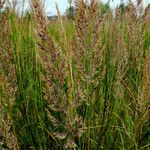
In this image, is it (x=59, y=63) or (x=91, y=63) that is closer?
(x=59, y=63)

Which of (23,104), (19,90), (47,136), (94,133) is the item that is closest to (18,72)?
(19,90)

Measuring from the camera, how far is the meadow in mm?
1226

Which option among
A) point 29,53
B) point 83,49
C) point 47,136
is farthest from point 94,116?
point 29,53

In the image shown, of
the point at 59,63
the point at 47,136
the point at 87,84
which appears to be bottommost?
the point at 47,136

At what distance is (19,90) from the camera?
199 cm

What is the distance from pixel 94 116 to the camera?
1772mm

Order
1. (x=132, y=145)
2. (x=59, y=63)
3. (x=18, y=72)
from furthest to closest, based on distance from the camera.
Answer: (x=18, y=72)
(x=132, y=145)
(x=59, y=63)

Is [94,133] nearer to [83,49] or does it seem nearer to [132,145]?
[132,145]

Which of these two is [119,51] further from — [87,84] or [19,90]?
[19,90]

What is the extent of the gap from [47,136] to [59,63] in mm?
626

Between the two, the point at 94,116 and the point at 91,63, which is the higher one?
the point at 91,63

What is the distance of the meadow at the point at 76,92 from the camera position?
1.23 meters

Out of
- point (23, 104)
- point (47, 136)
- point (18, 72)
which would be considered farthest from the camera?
point (18, 72)

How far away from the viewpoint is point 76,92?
1.34m
